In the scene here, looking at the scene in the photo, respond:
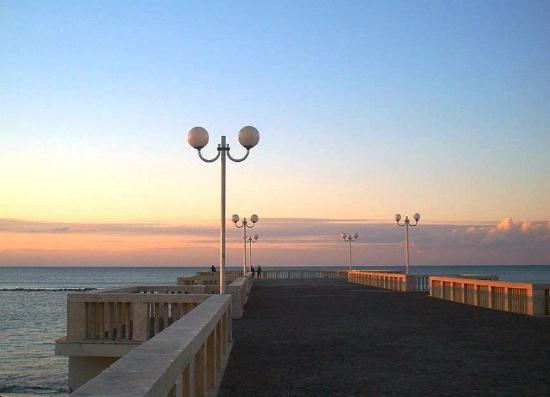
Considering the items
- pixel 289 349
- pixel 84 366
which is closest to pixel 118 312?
pixel 84 366

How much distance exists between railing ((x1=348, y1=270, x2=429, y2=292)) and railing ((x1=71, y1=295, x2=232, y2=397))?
25.9 metres

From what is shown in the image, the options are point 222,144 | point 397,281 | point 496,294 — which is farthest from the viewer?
point 397,281

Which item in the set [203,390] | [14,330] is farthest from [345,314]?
[14,330]

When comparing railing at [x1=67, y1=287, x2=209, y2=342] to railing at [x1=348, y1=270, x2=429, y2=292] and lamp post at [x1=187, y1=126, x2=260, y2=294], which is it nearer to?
lamp post at [x1=187, y1=126, x2=260, y2=294]

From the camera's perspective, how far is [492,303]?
70.5 ft

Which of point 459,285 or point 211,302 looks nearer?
point 211,302

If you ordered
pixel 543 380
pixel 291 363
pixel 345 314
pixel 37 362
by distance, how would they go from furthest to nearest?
1. pixel 37 362
2. pixel 345 314
3. pixel 291 363
4. pixel 543 380

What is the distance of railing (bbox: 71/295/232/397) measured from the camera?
359cm

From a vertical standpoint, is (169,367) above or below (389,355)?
above

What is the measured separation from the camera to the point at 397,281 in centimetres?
3562

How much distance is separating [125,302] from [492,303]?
1318cm

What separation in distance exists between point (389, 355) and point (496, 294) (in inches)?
466

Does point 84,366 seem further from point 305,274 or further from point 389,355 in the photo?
point 305,274

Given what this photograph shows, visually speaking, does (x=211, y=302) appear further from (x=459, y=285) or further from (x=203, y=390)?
(x=459, y=285)
